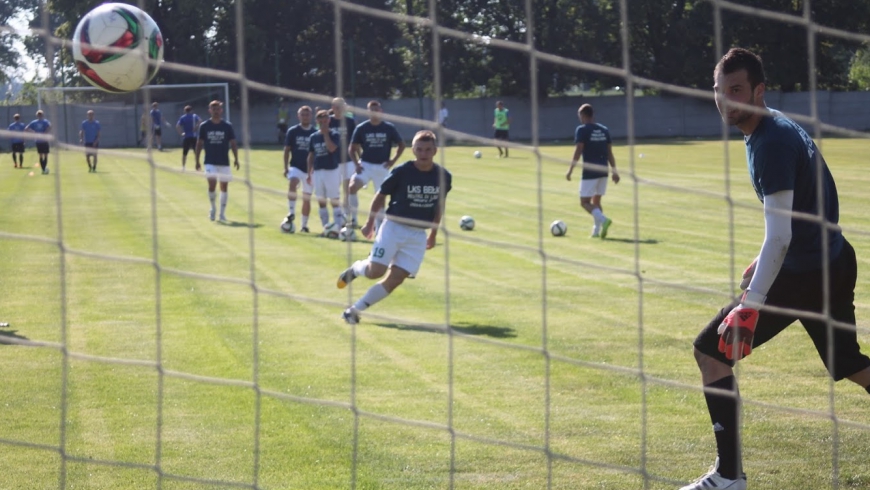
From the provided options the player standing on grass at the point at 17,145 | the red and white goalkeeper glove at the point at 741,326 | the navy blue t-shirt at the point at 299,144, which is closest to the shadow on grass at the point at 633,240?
the navy blue t-shirt at the point at 299,144

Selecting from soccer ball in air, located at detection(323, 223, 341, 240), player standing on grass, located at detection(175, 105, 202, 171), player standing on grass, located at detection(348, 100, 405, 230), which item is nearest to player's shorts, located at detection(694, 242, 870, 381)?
player standing on grass, located at detection(348, 100, 405, 230)

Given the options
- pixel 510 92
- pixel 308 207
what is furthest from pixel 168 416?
pixel 510 92

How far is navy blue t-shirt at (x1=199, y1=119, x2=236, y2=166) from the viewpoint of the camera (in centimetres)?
1744

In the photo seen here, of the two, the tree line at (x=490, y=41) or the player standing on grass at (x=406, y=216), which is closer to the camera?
the tree line at (x=490, y=41)

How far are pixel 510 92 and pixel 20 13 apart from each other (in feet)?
104

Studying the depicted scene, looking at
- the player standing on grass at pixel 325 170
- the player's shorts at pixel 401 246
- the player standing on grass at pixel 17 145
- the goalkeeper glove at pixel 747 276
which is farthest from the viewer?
the player standing on grass at pixel 17 145

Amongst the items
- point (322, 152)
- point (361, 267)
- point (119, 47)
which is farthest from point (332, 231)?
point (119, 47)

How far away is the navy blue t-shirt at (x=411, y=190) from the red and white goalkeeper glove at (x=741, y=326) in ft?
15.8

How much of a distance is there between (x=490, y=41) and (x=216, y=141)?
12971 mm

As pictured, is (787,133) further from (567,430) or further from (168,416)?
(168,416)

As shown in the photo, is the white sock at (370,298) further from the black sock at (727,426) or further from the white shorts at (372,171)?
the white shorts at (372,171)

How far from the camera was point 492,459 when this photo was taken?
5.41 metres

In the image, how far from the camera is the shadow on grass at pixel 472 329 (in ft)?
28.1

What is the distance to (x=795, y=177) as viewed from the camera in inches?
178
